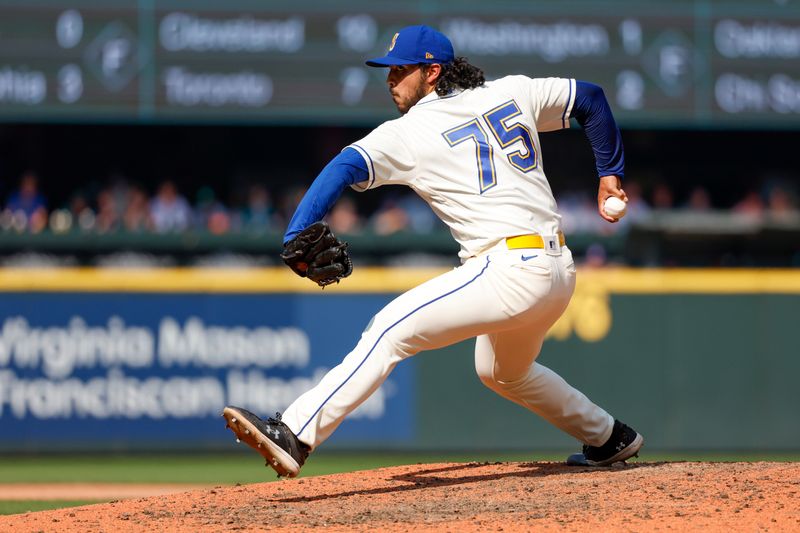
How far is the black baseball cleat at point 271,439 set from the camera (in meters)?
3.89

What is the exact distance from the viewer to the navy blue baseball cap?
425cm

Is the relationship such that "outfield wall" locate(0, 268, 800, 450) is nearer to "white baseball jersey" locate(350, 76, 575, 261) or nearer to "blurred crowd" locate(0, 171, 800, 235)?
"blurred crowd" locate(0, 171, 800, 235)

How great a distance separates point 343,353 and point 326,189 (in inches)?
178

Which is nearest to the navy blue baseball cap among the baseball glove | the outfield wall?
the baseball glove

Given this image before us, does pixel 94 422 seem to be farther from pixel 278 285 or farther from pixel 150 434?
pixel 278 285

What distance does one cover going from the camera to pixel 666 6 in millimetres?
9703

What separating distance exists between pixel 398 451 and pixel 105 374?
2.05 metres

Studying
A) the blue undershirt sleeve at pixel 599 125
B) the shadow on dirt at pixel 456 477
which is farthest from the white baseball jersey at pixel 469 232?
the shadow on dirt at pixel 456 477

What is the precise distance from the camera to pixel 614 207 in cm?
436

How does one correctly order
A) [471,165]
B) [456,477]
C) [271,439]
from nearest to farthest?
[271,439] → [471,165] → [456,477]

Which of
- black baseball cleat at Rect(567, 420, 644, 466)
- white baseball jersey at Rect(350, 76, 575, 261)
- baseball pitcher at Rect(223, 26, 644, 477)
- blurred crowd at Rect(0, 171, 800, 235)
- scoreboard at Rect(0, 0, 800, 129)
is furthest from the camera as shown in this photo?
blurred crowd at Rect(0, 171, 800, 235)

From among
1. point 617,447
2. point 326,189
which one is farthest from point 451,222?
point 617,447

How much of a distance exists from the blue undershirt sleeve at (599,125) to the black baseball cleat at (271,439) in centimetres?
150

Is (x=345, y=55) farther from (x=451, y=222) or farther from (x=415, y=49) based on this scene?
(x=451, y=222)
